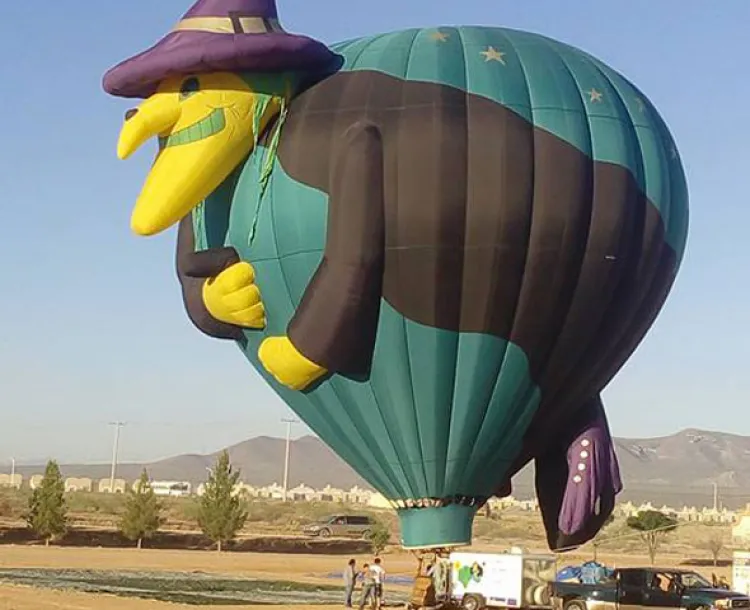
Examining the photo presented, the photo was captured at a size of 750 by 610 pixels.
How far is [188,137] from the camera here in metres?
14.8

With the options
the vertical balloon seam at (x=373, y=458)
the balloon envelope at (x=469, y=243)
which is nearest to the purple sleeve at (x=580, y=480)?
the balloon envelope at (x=469, y=243)

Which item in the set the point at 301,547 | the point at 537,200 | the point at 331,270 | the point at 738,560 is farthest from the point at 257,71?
the point at 301,547

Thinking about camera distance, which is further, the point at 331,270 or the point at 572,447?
the point at 572,447

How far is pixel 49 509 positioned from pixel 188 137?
1499 inches

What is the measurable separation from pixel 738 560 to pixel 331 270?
63.4ft

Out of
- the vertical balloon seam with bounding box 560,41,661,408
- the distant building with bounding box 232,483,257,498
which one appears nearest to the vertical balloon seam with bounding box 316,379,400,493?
the vertical balloon seam with bounding box 560,41,661,408

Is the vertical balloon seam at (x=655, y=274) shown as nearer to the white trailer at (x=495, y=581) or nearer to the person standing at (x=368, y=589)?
the white trailer at (x=495, y=581)

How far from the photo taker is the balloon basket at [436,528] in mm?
14992

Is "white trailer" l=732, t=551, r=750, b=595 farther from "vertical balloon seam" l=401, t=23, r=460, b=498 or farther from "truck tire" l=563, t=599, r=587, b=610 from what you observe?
"vertical balloon seam" l=401, t=23, r=460, b=498

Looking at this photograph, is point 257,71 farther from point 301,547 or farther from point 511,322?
point 301,547

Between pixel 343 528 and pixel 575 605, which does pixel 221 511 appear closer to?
pixel 343 528

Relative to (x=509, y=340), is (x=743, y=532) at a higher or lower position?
lower

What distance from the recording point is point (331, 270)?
14.0 m

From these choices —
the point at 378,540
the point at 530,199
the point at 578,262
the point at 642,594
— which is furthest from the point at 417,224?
the point at 378,540
